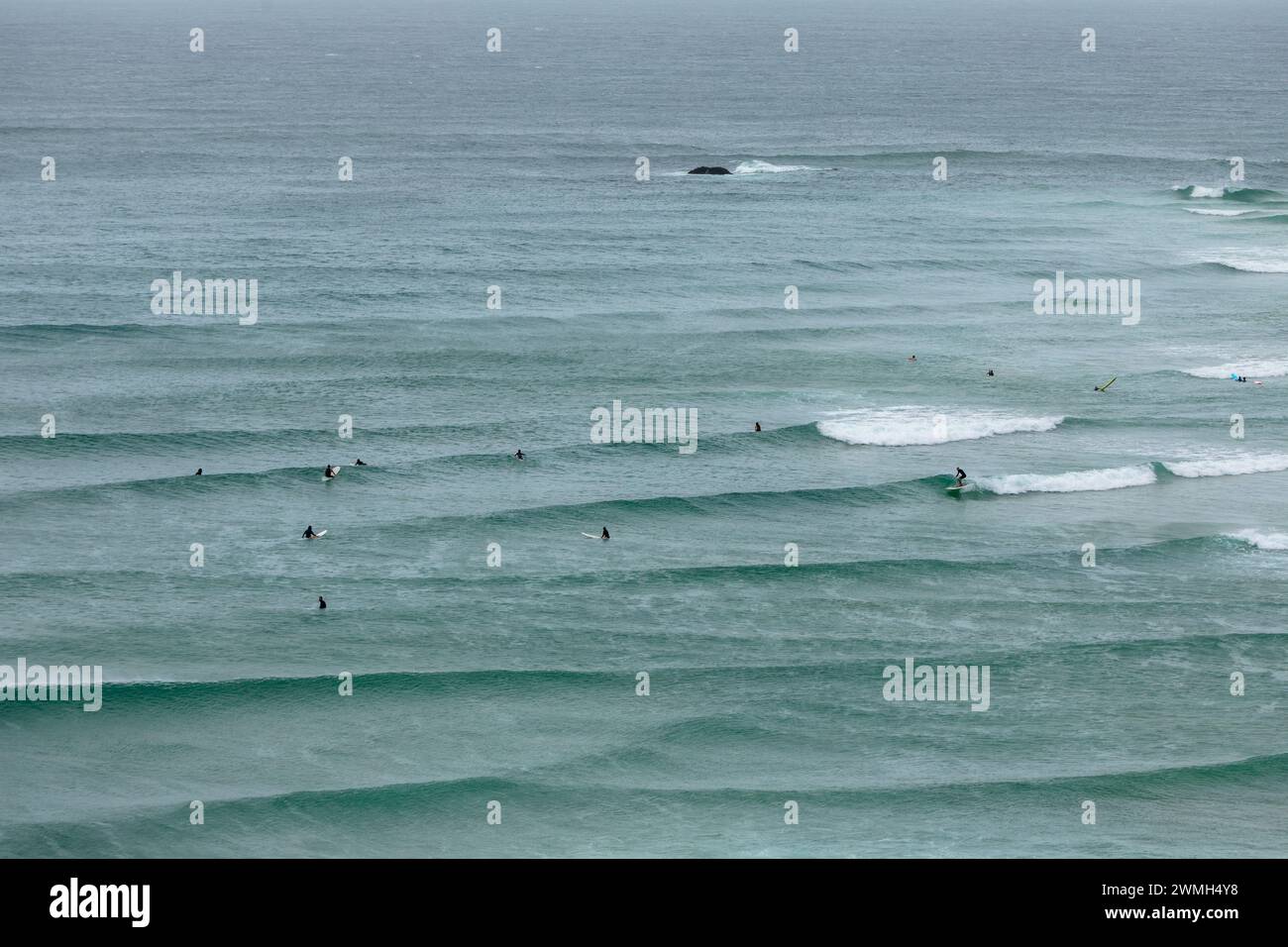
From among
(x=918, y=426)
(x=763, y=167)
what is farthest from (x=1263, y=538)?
(x=763, y=167)

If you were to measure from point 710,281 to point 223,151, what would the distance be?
177 feet

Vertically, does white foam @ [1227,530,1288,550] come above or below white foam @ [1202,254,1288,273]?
below

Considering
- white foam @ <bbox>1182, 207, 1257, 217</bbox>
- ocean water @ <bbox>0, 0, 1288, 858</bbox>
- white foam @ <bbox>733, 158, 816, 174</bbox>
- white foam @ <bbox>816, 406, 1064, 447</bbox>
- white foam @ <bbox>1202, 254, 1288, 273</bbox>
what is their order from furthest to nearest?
1. white foam @ <bbox>733, 158, 816, 174</bbox>
2. white foam @ <bbox>1182, 207, 1257, 217</bbox>
3. white foam @ <bbox>1202, 254, 1288, 273</bbox>
4. white foam @ <bbox>816, 406, 1064, 447</bbox>
5. ocean water @ <bbox>0, 0, 1288, 858</bbox>

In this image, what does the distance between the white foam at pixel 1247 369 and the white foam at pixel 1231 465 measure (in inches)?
375

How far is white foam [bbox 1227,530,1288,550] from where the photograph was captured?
156 feet

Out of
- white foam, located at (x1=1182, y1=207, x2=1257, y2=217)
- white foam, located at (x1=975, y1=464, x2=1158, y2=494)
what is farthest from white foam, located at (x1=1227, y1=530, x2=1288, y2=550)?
white foam, located at (x1=1182, y1=207, x2=1257, y2=217)

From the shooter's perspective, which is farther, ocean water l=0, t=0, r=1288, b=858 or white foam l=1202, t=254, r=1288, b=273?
white foam l=1202, t=254, r=1288, b=273

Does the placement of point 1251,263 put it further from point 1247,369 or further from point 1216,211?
point 1247,369

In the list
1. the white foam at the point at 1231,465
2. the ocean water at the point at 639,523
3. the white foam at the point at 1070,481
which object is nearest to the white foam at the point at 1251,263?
the ocean water at the point at 639,523

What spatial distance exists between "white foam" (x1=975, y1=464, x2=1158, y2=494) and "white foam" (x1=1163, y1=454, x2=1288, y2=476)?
1.34 meters

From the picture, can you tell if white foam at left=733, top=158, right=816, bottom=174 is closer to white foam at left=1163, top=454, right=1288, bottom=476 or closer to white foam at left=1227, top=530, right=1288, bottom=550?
white foam at left=1163, top=454, right=1288, bottom=476

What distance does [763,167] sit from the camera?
11300cm

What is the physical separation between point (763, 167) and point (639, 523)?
224 feet

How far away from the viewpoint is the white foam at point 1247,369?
6394 centimetres
